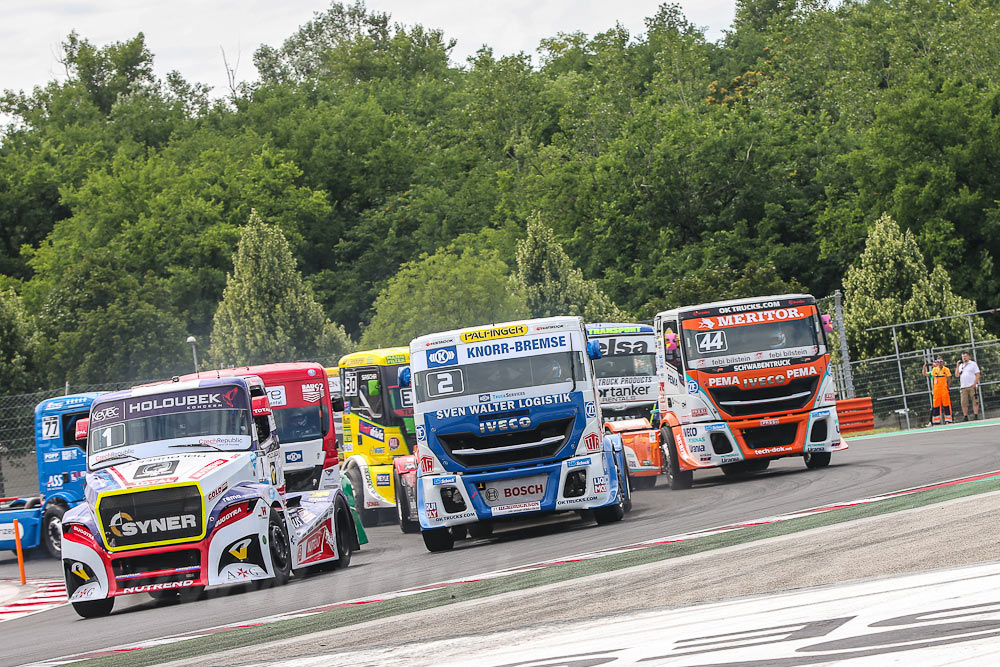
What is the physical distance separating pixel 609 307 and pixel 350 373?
87.8ft

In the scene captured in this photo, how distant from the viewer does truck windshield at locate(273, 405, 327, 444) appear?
20.6 metres

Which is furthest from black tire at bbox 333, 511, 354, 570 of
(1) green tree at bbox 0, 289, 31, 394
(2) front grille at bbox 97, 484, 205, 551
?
(1) green tree at bbox 0, 289, 31, 394

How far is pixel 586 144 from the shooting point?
75.0m

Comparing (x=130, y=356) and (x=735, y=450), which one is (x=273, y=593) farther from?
(x=130, y=356)

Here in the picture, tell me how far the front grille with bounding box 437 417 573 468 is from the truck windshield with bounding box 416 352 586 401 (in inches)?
20.5

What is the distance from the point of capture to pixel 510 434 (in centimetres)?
1555

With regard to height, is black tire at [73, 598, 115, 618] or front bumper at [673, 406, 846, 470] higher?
front bumper at [673, 406, 846, 470]

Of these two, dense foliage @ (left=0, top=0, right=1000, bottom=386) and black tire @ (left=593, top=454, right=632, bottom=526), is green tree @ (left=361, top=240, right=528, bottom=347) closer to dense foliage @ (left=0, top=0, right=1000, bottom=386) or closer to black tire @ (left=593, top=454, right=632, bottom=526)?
dense foliage @ (left=0, top=0, right=1000, bottom=386)

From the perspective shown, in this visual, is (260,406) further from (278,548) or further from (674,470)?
(674,470)

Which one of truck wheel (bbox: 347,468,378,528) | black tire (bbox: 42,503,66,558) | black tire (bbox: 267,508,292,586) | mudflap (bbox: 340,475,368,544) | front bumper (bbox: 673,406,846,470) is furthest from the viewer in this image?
black tire (bbox: 42,503,66,558)

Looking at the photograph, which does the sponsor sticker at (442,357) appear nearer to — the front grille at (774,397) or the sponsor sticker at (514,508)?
the sponsor sticker at (514,508)

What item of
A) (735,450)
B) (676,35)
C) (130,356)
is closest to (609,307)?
(130,356)

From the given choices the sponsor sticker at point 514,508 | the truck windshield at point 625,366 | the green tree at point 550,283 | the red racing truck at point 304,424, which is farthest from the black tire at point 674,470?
the green tree at point 550,283

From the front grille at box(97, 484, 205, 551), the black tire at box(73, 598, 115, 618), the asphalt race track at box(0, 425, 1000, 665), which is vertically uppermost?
the front grille at box(97, 484, 205, 551)
